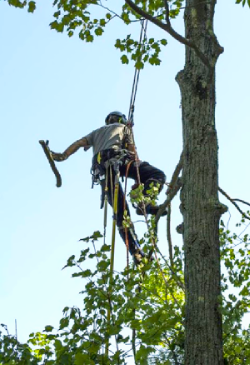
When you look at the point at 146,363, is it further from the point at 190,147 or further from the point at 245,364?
the point at 190,147

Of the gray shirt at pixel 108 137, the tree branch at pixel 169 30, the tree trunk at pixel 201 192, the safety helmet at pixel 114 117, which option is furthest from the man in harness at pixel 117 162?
the tree branch at pixel 169 30

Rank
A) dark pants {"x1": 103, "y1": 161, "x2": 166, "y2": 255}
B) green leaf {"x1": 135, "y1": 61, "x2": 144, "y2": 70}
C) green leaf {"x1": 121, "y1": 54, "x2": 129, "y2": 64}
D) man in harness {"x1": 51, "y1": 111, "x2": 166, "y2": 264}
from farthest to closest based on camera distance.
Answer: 1. man in harness {"x1": 51, "y1": 111, "x2": 166, "y2": 264}
2. dark pants {"x1": 103, "y1": 161, "x2": 166, "y2": 255}
3. green leaf {"x1": 121, "y1": 54, "x2": 129, "y2": 64}
4. green leaf {"x1": 135, "y1": 61, "x2": 144, "y2": 70}

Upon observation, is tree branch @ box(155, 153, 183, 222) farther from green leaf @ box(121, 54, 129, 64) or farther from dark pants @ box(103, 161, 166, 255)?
dark pants @ box(103, 161, 166, 255)

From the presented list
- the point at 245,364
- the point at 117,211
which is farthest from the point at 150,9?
the point at 245,364

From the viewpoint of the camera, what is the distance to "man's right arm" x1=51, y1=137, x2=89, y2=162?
9.12 metres

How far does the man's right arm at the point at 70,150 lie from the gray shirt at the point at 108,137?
0.31 ft

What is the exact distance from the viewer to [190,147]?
573cm

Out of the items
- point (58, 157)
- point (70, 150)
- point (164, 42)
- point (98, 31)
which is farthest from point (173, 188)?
point (70, 150)

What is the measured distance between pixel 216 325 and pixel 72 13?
3780 millimetres

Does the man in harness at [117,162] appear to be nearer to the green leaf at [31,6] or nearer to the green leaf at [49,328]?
the green leaf at [31,6]

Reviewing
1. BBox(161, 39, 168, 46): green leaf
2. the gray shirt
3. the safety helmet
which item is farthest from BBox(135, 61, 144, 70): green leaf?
the safety helmet

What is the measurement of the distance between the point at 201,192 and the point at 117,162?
3982 mm

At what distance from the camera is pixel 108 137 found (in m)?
9.85

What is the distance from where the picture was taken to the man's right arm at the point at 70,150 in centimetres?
912
